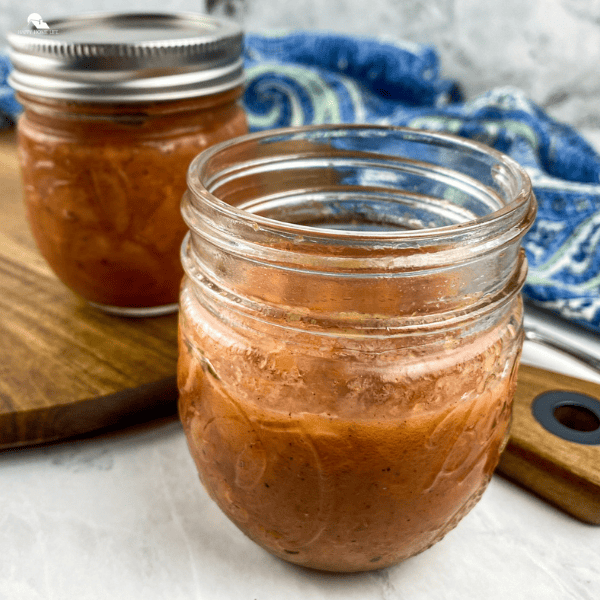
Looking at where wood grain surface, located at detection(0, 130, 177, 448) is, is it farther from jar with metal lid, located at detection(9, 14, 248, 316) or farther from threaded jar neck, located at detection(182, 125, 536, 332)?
threaded jar neck, located at detection(182, 125, 536, 332)

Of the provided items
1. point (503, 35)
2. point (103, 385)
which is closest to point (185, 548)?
point (103, 385)

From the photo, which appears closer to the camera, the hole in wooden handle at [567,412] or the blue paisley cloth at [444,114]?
the hole in wooden handle at [567,412]

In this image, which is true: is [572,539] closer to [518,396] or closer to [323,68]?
[518,396]

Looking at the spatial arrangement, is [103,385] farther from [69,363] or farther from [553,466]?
[553,466]

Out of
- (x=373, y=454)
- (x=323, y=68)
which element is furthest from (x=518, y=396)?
(x=323, y=68)

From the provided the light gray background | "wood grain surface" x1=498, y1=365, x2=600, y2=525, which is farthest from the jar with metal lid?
the light gray background

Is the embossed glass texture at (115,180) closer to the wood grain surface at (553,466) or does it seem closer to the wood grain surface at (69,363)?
the wood grain surface at (69,363)

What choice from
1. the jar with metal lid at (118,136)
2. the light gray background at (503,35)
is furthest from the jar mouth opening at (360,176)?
the light gray background at (503,35)
